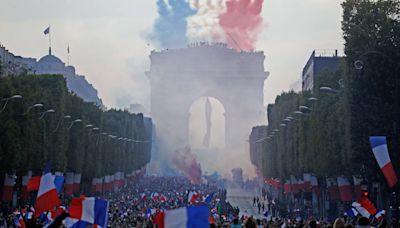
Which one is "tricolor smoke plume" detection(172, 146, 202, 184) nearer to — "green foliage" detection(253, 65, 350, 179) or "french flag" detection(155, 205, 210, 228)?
"green foliage" detection(253, 65, 350, 179)

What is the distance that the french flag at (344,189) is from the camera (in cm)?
5550

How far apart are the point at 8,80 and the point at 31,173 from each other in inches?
213

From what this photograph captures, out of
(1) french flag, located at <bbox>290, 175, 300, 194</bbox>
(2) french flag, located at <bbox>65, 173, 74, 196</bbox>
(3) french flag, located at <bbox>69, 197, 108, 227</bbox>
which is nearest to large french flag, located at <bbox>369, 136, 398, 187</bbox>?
(3) french flag, located at <bbox>69, 197, 108, 227</bbox>

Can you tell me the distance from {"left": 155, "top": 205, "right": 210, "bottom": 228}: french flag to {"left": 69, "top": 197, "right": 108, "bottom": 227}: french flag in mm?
4286

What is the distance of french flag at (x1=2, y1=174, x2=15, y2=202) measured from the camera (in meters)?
52.6

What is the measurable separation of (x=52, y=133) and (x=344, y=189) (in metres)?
19.1

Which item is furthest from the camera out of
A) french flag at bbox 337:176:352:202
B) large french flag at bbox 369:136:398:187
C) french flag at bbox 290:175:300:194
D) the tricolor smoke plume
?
the tricolor smoke plume


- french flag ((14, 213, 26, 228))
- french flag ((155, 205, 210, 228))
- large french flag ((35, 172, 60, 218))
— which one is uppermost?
large french flag ((35, 172, 60, 218))

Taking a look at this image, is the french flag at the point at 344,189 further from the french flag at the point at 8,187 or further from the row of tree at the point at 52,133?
the french flag at the point at 8,187

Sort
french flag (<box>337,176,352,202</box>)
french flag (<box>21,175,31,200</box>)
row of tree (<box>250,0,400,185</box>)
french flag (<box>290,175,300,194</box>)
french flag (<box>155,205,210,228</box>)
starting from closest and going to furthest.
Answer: french flag (<box>155,205,210,228</box>), row of tree (<box>250,0,400,185</box>), french flag (<box>21,175,31,200</box>), french flag (<box>337,176,352,202</box>), french flag (<box>290,175,300,194</box>)

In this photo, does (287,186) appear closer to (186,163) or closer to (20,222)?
(20,222)

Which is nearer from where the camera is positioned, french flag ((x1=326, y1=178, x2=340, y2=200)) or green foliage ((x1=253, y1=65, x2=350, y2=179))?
green foliage ((x1=253, y1=65, x2=350, y2=179))

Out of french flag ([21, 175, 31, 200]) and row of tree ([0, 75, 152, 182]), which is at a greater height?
row of tree ([0, 75, 152, 182])

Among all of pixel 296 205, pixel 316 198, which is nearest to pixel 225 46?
pixel 296 205
